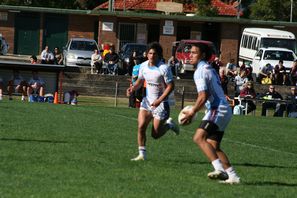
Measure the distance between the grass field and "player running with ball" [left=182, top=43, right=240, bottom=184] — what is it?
238 millimetres

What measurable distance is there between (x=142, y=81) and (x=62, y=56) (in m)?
32.8

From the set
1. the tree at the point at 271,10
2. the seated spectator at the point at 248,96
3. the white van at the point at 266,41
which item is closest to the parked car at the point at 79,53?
the white van at the point at 266,41

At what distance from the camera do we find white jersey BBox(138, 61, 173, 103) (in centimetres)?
1373

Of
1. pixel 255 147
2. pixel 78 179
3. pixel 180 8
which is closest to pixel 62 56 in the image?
pixel 180 8

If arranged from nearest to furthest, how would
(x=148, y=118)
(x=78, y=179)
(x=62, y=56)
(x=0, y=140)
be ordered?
(x=78, y=179), (x=148, y=118), (x=0, y=140), (x=62, y=56)

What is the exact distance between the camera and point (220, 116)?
1116 centimetres

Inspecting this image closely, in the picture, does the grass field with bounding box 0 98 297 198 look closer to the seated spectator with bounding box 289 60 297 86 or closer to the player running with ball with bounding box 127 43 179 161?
the player running with ball with bounding box 127 43 179 161

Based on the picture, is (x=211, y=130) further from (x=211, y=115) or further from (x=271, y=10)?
(x=271, y=10)

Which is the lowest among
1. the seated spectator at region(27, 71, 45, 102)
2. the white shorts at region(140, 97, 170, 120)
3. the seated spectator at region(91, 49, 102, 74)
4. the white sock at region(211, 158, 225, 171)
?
the seated spectator at region(27, 71, 45, 102)

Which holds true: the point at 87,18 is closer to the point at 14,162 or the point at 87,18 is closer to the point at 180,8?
the point at 180,8

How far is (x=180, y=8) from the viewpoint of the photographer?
66.2 metres

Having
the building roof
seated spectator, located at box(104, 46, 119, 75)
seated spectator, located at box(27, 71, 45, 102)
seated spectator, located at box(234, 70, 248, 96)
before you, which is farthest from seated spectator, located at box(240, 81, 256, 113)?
the building roof

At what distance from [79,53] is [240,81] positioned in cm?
1046

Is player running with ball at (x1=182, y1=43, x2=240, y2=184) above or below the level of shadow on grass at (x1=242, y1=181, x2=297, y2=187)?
above
